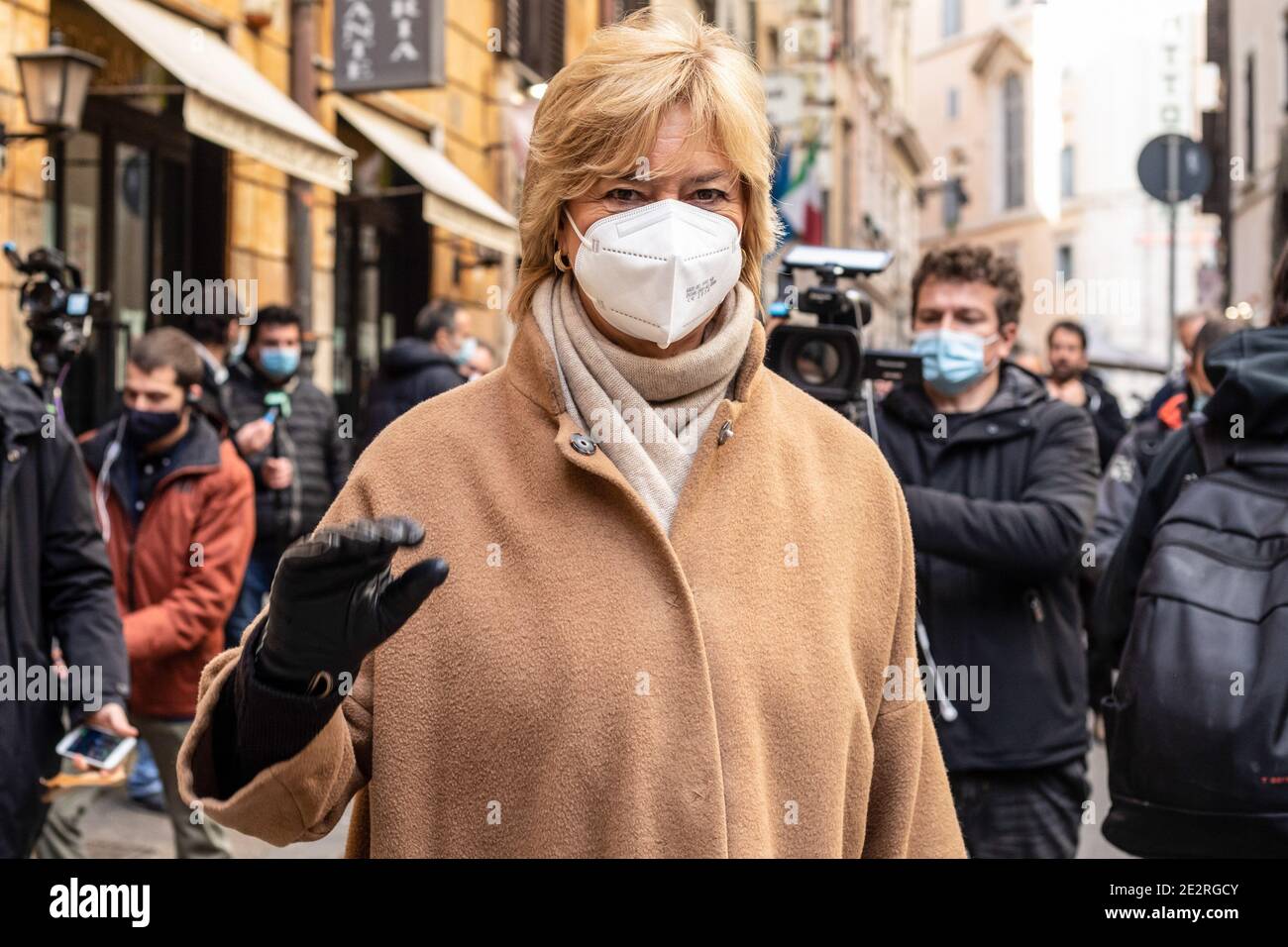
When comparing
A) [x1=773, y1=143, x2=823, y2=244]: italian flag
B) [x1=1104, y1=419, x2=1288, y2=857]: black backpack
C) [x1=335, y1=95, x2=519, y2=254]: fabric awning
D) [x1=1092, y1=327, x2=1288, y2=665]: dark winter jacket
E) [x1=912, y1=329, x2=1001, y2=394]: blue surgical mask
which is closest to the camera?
[x1=1104, y1=419, x2=1288, y2=857]: black backpack

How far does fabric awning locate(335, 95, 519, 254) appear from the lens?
536 inches

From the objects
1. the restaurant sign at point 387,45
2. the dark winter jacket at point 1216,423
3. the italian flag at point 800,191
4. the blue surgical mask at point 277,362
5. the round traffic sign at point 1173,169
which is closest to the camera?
the dark winter jacket at point 1216,423

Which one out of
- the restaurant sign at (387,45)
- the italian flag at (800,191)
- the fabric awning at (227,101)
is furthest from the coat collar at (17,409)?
the italian flag at (800,191)

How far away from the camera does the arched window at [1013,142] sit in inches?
2648

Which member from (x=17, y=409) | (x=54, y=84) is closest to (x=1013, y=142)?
(x=54, y=84)

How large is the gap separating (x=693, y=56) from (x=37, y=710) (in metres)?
2.37

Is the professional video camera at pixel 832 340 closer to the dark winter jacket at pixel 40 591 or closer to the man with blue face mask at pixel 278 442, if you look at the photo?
the dark winter jacket at pixel 40 591

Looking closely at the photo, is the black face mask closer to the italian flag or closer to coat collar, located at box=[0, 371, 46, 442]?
coat collar, located at box=[0, 371, 46, 442]

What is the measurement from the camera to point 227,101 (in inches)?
381

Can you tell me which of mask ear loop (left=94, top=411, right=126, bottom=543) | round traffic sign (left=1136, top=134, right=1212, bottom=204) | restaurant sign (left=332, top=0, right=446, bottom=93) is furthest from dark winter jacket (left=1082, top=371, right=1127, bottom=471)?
mask ear loop (left=94, top=411, right=126, bottom=543)

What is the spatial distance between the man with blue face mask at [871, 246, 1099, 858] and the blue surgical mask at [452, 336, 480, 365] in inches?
179

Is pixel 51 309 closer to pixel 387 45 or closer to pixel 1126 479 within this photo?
pixel 1126 479

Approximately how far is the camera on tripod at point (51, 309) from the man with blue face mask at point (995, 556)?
319 centimetres
